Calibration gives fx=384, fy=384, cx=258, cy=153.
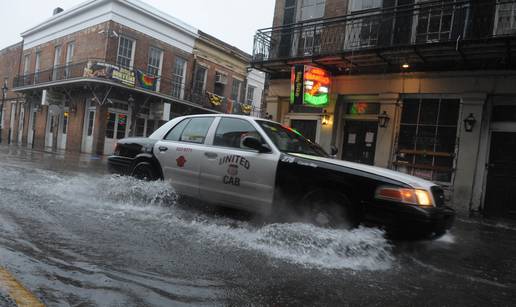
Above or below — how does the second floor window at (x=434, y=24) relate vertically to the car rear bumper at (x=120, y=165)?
above

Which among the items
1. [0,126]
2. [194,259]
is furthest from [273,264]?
[0,126]

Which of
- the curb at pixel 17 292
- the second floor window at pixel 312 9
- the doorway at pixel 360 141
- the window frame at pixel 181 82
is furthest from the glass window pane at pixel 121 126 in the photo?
the curb at pixel 17 292

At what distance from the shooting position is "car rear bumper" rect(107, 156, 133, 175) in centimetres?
632

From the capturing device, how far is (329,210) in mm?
4324

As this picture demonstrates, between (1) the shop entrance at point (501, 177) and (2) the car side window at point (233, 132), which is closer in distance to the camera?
(2) the car side window at point (233, 132)

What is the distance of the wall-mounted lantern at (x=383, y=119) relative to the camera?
1123cm

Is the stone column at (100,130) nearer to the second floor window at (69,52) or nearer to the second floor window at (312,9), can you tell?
the second floor window at (69,52)

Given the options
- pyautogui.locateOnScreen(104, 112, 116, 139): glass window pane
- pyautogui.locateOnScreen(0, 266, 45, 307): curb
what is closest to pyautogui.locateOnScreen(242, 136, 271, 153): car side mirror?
pyautogui.locateOnScreen(0, 266, 45, 307): curb

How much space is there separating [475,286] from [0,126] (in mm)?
39723

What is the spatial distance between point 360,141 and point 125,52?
16027 millimetres

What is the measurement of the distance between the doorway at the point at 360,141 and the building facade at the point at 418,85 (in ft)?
0.11

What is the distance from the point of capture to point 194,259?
11.7 feet

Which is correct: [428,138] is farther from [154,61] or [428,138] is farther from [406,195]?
[154,61]

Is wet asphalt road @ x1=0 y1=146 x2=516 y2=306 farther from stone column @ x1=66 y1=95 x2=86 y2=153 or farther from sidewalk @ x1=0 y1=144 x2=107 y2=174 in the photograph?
stone column @ x1=66 y1=95 x2=86 y2=153
